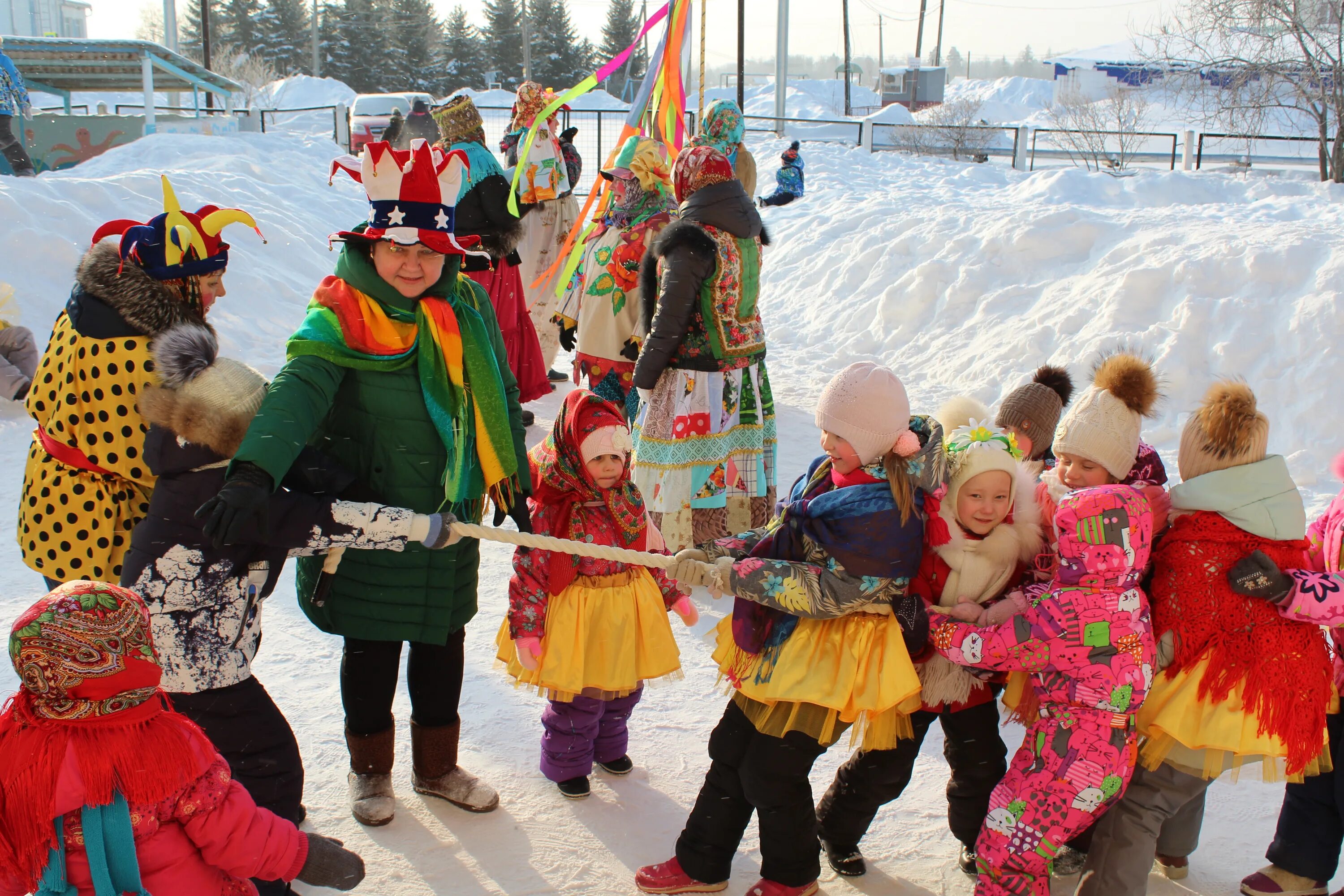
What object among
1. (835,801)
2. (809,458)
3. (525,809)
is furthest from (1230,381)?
(809,458)

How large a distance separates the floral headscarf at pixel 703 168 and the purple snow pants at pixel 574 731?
2253mm

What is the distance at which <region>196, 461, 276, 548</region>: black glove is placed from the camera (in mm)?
2211

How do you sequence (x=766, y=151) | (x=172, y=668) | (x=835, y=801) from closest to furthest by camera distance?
(x=172, y=668) < (x=835, y=801) < (x=766, y=151)

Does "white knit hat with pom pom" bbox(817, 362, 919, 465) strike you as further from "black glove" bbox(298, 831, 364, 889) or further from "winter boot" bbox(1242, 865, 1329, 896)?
"winter boot" bbox(1242, 865, 1329, 896)

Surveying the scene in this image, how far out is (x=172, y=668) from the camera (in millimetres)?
2383

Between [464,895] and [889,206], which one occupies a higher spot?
[889,206]

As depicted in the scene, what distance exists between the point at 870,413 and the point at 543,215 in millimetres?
5116

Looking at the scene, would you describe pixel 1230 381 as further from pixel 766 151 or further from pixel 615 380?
pixel 766 151

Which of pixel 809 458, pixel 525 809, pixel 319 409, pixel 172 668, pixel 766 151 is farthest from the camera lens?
pixel 766 151

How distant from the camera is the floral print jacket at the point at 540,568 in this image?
113 inches

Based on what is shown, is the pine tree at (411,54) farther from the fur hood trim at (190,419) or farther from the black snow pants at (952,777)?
the black snow pants at (952,777)

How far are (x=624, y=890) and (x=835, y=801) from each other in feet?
1.95

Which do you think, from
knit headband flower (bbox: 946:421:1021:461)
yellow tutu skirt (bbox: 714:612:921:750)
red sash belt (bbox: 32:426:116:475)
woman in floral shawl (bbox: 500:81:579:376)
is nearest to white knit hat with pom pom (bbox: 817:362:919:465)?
knit headband flower (bbox: 946:421:1021:461)

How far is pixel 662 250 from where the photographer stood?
4316 mm
